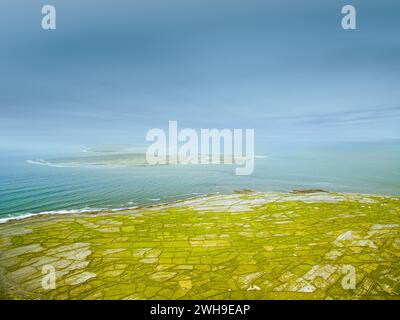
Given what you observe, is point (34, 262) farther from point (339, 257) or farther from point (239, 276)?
point (339, 257)

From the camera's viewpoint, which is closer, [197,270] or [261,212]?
[197,270]

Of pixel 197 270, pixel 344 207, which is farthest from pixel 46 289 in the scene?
pixel 344 207
